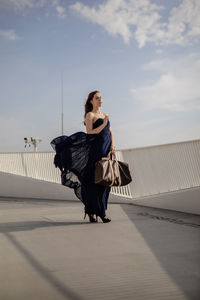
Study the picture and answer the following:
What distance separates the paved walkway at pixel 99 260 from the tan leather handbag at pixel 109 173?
0.64 meters

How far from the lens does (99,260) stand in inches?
115

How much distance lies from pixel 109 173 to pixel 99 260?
2049 millimetres

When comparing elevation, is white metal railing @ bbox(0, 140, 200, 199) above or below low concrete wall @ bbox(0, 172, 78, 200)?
above

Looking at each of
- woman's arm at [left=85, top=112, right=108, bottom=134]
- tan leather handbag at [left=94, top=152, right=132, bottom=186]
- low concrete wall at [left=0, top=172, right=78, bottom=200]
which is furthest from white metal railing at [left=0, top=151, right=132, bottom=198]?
tan leather handbag at [left=94, top=152, right=132, bottom=186]

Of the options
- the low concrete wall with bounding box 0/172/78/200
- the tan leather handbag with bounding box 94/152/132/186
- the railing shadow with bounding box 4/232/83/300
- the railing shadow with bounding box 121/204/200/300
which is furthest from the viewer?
the low concrete wall with bounding box 0/172/78/200

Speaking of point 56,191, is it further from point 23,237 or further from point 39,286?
point 39,286

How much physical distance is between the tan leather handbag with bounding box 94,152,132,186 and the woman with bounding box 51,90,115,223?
0.21 m

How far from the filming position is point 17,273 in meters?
2.49

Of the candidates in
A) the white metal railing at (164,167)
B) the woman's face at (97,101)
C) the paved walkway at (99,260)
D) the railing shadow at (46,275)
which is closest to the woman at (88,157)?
the woman's face at (97,101)

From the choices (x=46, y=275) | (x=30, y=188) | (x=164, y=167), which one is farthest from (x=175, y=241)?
(x=30, y=188)

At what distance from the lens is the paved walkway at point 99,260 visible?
2.15 meters

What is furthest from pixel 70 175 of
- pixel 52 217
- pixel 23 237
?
pixel 23 237

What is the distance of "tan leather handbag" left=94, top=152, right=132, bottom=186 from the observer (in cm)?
480

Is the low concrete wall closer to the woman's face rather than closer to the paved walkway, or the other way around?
the paved walkway
